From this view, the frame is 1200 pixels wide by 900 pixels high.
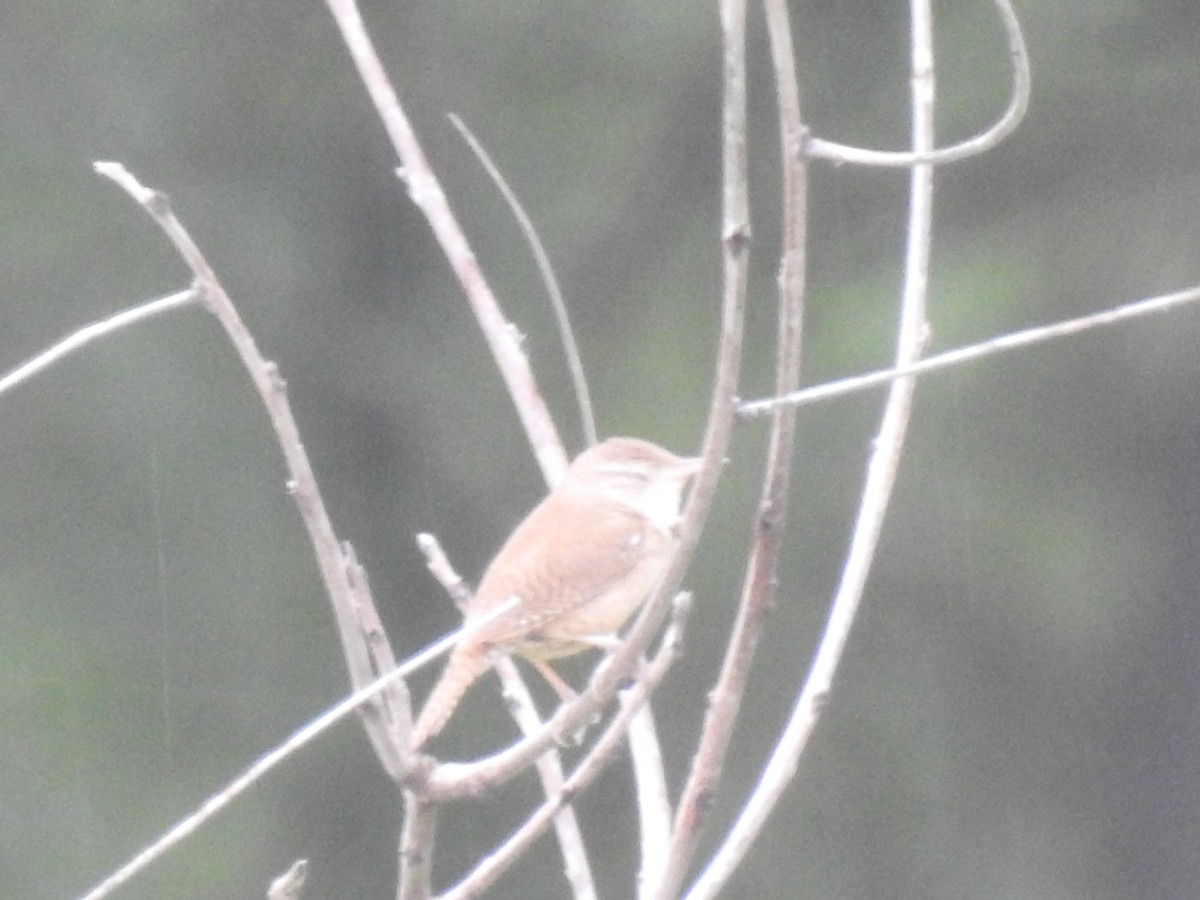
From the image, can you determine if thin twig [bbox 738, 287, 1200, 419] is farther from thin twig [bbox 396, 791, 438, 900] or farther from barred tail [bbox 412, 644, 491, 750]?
barred tail [bbox 412, 644, 491, 750]

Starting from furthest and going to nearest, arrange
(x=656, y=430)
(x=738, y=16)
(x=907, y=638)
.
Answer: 1. (x=907, y=638)
2. (x=656, y=430)
3. (x=738, y=16)

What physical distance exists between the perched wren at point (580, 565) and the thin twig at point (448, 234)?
32 cm

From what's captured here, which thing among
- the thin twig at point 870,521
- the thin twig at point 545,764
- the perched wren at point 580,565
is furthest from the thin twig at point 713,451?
the perched wren at point 580,565

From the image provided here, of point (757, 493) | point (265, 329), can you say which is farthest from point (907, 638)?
point (265, 329)

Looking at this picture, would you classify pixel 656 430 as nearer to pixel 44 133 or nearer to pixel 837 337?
pixel 837 337

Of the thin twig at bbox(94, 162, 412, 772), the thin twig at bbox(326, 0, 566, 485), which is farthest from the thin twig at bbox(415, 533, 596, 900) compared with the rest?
the thin twig at bbox(94, 162, 412, 772)

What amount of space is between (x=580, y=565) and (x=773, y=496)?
1241 millimetres

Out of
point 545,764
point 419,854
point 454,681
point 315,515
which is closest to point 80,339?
point 315,515

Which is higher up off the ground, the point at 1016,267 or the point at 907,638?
the point at 1016,267

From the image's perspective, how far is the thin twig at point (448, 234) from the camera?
193cm

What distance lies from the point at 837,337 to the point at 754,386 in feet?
0.76

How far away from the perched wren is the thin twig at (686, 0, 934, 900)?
23.8 inches

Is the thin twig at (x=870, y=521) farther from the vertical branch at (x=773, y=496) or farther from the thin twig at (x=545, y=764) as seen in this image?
the thin twig at (x=545, y=764)

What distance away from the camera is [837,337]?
4.49m
